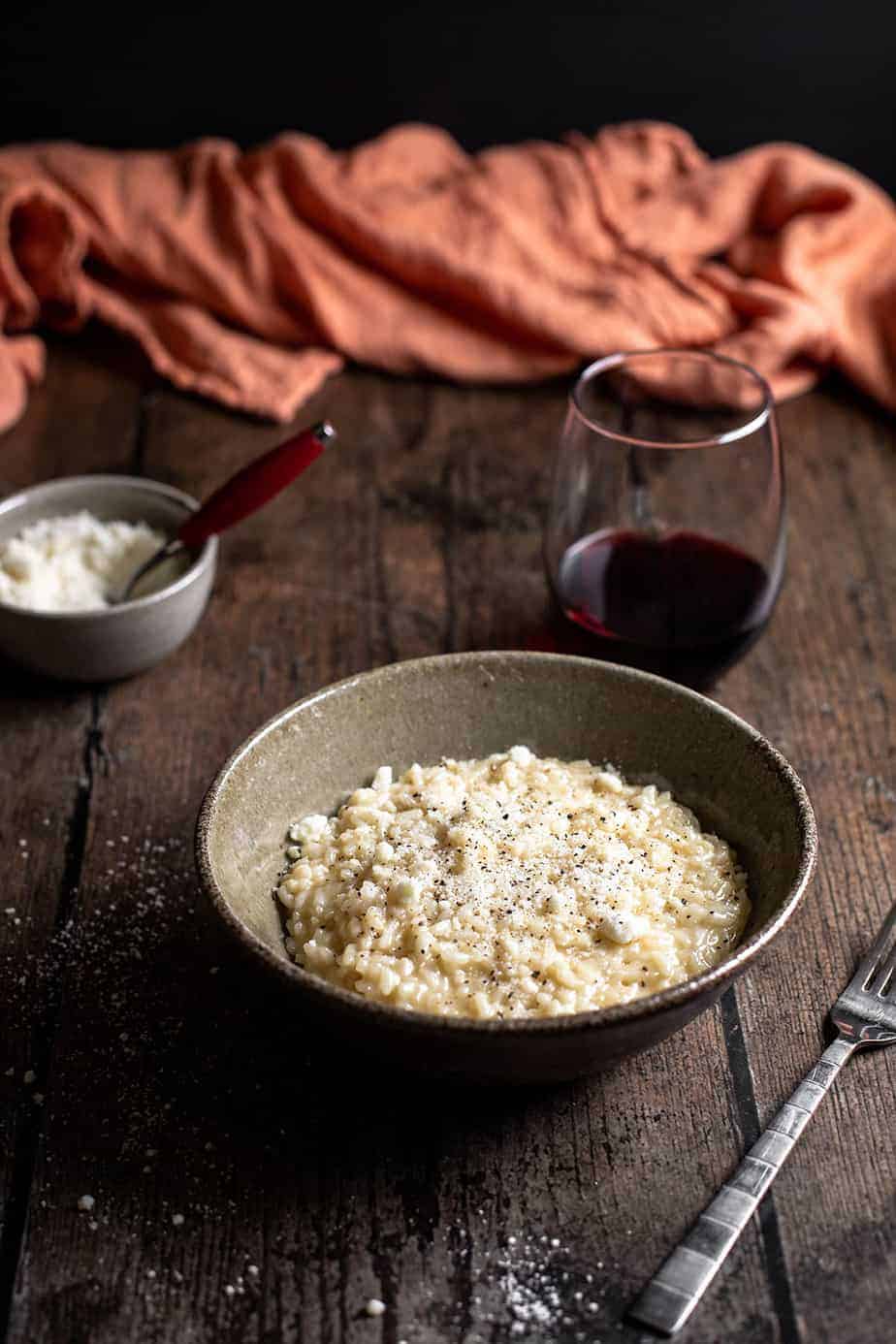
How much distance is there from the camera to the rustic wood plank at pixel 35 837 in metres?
1.38

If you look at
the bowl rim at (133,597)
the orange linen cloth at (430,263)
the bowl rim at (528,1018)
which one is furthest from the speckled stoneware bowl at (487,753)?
the orange linen cloth at (430,263)

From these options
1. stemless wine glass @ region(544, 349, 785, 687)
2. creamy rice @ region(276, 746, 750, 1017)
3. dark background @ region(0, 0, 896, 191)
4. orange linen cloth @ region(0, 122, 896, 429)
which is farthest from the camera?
dark background @ region(0, 0, 896, 191)

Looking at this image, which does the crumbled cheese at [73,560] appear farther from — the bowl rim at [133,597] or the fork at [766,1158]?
the fork at [766,1158]

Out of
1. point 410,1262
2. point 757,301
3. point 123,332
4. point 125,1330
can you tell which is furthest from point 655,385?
point 125,1330

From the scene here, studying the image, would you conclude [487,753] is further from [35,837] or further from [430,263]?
[430,263]

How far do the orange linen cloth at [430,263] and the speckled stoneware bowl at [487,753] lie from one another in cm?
97

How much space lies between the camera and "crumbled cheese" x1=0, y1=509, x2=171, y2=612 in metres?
1.90

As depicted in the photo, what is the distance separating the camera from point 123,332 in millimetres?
2564

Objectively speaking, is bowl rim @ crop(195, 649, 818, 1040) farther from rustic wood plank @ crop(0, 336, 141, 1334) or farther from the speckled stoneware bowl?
rustic wood plank @ crop(0, 336, 141, 1334)

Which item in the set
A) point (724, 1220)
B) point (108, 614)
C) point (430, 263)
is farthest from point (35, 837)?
point (430, 263)

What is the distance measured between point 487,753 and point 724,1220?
0.56 meters

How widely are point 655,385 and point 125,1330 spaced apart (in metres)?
1.32

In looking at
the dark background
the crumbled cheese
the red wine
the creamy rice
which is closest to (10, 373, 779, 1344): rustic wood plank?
the creamy rice

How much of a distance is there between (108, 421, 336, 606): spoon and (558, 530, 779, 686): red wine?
0.34m
